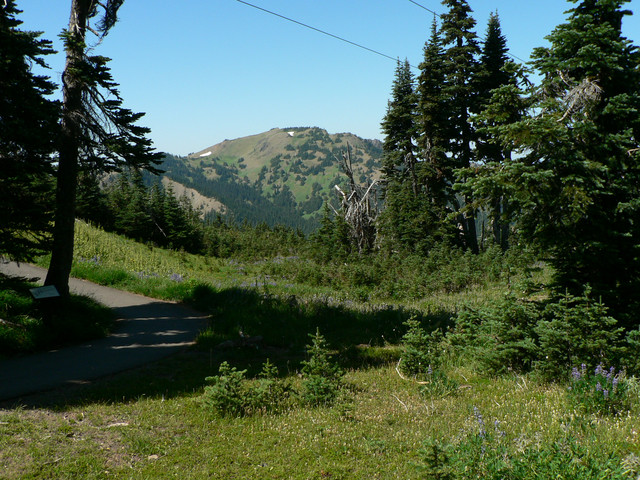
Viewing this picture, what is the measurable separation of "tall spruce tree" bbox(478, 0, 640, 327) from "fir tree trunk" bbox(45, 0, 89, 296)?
9948mm

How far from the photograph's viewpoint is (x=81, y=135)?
1087 centimetres

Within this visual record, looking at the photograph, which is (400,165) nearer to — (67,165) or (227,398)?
(67,165)

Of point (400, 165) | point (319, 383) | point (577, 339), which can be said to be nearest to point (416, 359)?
point (319, 383)

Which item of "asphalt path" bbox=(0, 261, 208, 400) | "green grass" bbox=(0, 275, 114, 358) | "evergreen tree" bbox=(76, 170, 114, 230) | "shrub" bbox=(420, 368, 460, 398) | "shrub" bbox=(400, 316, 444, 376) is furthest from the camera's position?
"evergreen tree" bbox=(76, 170, 114, 230)

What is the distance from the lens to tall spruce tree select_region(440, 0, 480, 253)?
2673 cm

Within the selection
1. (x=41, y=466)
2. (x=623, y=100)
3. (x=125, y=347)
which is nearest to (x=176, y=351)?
(x=125, y=347)

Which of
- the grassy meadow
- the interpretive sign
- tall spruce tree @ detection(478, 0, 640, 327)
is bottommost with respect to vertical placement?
the grassy meadow

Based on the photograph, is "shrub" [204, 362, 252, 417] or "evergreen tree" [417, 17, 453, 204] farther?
"evergreen tree" [417, 17, 453, 204]

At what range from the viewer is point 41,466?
4.05 meters

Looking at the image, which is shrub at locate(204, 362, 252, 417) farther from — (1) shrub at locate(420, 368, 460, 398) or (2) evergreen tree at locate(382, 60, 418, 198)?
(2) evergreen tree at locate(382, 60, 418, 198)

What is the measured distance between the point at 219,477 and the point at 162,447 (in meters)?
0.94

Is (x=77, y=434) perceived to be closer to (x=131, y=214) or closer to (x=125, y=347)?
(x=125, y=347)

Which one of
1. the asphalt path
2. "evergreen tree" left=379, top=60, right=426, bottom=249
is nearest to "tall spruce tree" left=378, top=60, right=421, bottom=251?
"evergreen tree" left=379, top=60, right=426, bottom=249

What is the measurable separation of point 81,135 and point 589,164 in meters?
11.1
